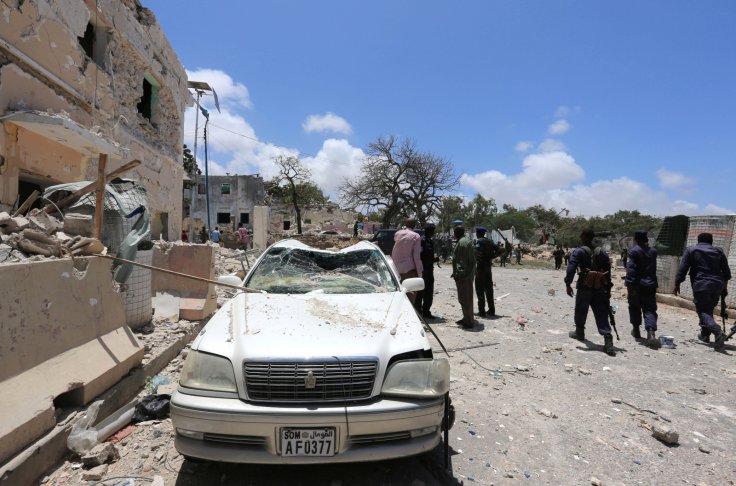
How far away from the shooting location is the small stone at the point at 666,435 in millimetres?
3258

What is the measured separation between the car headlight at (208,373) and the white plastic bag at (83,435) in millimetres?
1032

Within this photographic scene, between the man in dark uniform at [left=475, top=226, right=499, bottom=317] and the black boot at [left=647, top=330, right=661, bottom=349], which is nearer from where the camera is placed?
the black boot at [left=647, top=330, right=661, bottom=349]

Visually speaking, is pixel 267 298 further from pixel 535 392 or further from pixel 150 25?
pixel 150 25

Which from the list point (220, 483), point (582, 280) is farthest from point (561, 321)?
point (220, 483)

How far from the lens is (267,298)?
3352 millimetres

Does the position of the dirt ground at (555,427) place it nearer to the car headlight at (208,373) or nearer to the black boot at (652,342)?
the black boot at (652,342)

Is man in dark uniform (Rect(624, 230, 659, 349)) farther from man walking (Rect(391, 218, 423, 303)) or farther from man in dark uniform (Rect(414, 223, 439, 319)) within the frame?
man walking (Rect(391, 218, 423, 303))

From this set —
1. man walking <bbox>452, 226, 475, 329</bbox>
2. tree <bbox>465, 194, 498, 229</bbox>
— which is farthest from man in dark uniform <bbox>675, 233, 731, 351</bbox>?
tree <bbox>465, 194, 498, 229</bbox>

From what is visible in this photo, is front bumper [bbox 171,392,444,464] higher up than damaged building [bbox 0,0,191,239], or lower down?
lower down

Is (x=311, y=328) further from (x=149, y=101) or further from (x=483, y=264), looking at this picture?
(x=149, y=101)

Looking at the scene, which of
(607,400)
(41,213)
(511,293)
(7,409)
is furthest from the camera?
(511,293)

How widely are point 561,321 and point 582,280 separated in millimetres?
2235

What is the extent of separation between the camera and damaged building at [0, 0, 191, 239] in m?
6.47

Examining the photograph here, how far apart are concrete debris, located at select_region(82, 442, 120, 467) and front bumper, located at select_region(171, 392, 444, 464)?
0.85 meters
